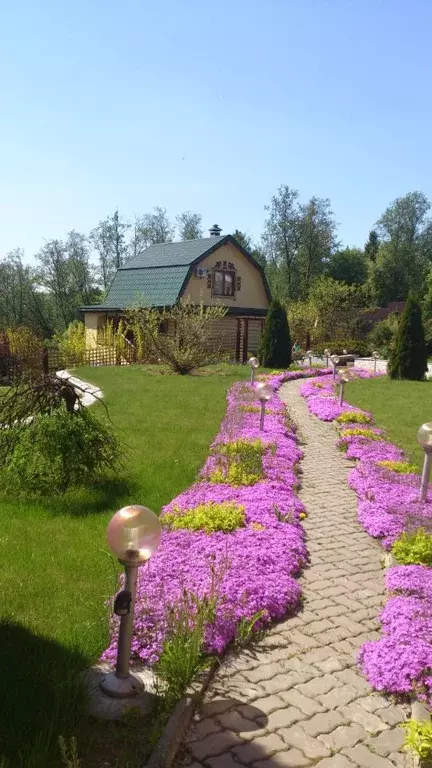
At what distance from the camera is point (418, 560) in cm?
547

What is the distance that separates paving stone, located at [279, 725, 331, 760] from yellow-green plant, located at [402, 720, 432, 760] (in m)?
0.47

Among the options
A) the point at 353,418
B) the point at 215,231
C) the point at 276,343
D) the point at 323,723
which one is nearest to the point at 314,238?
the point at 215,231

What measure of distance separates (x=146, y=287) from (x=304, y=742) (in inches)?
1138

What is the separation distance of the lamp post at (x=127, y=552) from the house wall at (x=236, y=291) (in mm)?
26491

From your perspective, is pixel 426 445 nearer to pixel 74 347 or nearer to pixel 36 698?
pixel 36 698

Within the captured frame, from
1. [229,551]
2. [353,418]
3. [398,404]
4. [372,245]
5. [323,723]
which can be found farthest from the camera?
[372,245]

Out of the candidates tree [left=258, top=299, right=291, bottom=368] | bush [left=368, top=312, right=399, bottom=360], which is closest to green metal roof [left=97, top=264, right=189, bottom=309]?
tree [left=258, top=299, right=291, bottom=368]

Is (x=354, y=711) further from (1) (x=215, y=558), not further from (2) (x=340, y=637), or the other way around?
(1) (x=215, y=558)

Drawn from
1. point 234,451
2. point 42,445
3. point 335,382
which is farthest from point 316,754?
point 335,382

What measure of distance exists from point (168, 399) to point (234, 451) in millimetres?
6987

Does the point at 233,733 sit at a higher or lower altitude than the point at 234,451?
lower

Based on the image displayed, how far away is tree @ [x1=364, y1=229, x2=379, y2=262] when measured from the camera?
6694cm

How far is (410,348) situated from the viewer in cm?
2216

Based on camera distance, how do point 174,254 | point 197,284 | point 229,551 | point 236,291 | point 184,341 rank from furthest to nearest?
point 236,291, point 174,254, point 197,284, point 184,341, point 229,551
